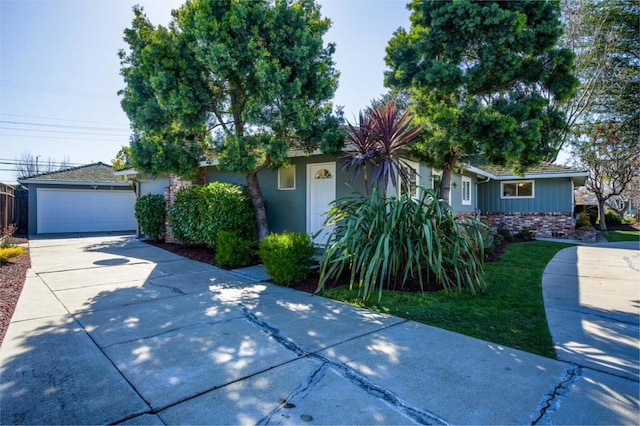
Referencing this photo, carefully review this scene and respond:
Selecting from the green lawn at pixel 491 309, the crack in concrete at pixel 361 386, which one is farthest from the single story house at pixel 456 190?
the crack in concrete at pixel 361 386

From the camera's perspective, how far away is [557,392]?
281 cm

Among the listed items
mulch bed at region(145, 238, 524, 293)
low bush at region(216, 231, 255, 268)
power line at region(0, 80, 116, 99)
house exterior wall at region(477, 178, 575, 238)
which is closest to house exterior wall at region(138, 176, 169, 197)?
mulch bed at region(145, 238, 524, 293)

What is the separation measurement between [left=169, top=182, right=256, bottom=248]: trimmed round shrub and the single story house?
120cm

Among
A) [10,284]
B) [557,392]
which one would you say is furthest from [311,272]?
[10,284]

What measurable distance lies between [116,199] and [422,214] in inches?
714

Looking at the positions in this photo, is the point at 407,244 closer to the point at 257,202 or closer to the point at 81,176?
the point at 257,202

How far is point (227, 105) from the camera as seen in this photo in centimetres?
937

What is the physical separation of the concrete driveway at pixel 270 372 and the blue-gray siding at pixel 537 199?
1508 cm

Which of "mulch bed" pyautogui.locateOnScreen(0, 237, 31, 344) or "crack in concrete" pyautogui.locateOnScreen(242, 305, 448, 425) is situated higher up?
"mulch bed" pyautogui.locateOnScreen(0, 237, 31, 344)

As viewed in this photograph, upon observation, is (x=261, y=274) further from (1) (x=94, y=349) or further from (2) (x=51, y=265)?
(2) (x=51, y=265)

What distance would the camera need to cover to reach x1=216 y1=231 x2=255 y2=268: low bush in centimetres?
811

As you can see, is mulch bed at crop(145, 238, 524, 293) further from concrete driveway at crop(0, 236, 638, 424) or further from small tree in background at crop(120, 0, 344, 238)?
small tree in background at crop(120, 0, 344, 238)

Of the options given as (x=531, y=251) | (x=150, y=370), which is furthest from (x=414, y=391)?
(x=531, y=251)

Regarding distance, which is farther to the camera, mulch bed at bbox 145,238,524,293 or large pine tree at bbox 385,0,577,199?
large pine tree at bbox 385,0,577,199
